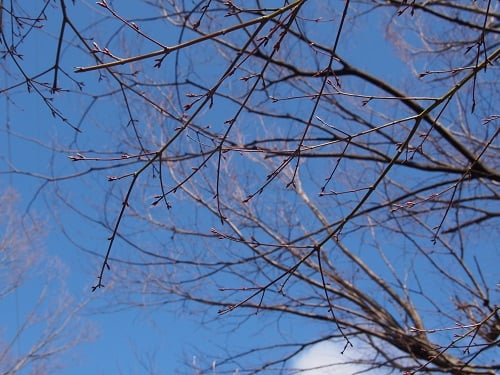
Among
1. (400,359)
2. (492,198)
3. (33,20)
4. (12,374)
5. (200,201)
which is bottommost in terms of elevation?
(400,359)

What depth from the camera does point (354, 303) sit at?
4.20m

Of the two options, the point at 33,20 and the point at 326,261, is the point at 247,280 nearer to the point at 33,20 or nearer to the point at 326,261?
the point at 326,261

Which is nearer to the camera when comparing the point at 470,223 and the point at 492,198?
the point at 492,198

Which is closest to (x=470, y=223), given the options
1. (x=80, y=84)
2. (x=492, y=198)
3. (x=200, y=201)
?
(x=492, y=198)

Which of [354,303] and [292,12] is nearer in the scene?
[292,12]

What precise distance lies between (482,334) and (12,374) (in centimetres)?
727

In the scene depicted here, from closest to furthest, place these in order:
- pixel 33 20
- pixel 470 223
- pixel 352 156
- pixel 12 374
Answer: pixel 33 20 → pixel 352 156 → pixel 470 223 → pixel 12 374

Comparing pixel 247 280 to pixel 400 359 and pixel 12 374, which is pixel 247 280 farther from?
pixel 12 374

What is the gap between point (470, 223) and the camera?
364 cm

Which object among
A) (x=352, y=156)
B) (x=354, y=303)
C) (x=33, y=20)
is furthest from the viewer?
(x=354, y=303)

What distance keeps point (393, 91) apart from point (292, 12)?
6.48 ft

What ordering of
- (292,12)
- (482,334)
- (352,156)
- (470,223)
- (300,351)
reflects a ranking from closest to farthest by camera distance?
(292,12)
(482,334)
(352,156)
(470,223)
(300,351)

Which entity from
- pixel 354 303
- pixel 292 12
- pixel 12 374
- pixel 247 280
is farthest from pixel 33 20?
pixel 12 374

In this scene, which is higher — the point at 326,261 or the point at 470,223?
the point at 326,261
